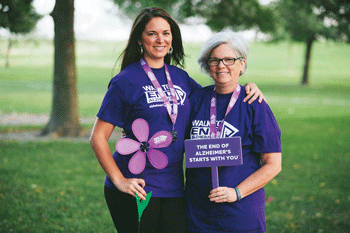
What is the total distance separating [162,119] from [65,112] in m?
7.79

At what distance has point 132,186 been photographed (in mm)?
2172

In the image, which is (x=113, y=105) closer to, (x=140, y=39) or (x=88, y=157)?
(x=140, y=39)

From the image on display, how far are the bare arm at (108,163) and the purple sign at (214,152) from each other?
34 centimetres

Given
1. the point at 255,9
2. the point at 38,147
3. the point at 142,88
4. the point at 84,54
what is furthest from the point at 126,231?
the point at 84,54

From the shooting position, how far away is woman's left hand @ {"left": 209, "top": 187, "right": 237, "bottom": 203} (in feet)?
7.08

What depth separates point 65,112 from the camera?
966cm

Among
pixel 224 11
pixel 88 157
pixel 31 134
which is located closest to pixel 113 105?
pixel 88 157

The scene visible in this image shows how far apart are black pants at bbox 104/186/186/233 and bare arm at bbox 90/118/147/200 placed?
0.20m

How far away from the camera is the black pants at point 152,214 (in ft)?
7.86

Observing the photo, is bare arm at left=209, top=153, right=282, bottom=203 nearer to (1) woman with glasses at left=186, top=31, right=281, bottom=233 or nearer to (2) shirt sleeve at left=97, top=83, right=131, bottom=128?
(1) woman with glasses at left=186, top=31, right=281, bottom=233

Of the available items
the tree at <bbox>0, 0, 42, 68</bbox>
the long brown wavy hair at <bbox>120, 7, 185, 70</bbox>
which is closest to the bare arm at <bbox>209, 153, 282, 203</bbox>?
the long brown wavy hair at <bbox>120, 7, 185, 70</bbox>

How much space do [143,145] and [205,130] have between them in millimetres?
395

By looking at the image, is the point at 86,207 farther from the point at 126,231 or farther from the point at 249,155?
the point at 249,155

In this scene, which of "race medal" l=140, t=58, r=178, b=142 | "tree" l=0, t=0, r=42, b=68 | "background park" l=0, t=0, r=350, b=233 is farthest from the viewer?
"tree" l=0, t=0, r=42, b=68
